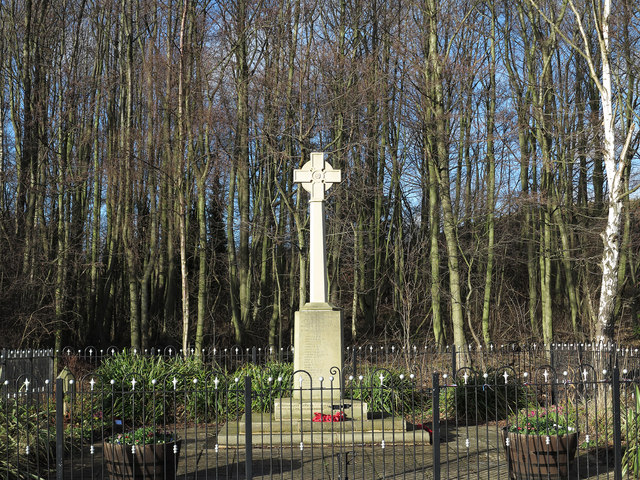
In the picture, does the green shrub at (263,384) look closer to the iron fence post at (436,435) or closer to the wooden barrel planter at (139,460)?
the wooden barrel planter at (139,460)

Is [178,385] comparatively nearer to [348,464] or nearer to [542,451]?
[348,464]

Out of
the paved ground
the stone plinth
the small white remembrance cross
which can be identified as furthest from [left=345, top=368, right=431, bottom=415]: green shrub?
the small white remembrance cross

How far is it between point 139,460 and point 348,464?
7.92 ft

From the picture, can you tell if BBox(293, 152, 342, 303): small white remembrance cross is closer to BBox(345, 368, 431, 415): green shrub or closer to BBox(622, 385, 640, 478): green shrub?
BBox(345, 368, 431, 415): green shrub

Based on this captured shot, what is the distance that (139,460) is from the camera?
7.13 metres

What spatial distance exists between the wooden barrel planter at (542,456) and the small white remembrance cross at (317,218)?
3957mm

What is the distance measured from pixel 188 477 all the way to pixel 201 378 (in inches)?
174

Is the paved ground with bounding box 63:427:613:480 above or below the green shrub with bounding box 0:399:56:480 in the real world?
below

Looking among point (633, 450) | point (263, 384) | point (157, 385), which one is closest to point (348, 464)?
point (633, 450)

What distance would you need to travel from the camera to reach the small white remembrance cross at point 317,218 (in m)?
10.5

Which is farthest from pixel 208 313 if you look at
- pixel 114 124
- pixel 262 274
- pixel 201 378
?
pixel 201 378

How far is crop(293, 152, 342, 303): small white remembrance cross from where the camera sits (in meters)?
10.5

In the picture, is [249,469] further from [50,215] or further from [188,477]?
[50,215]

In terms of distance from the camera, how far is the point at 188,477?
7.82 m
